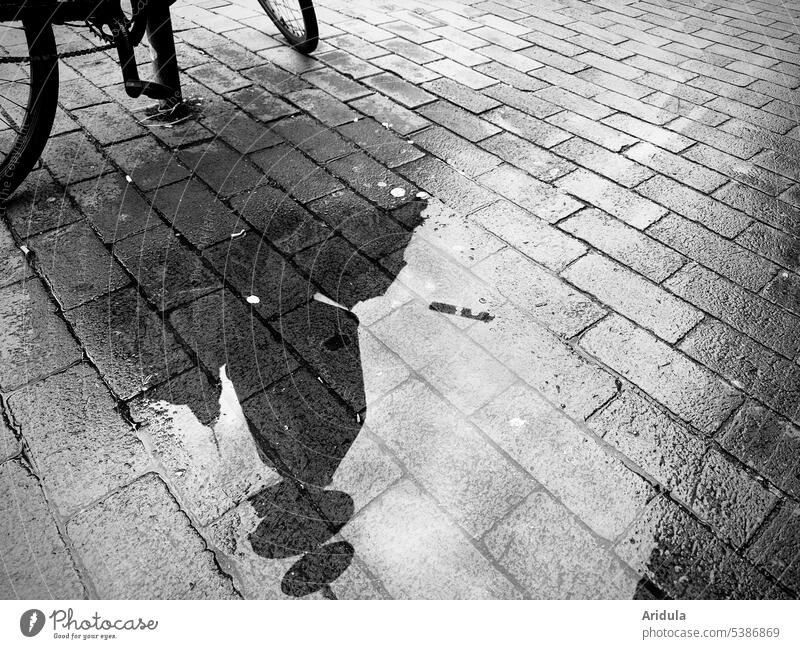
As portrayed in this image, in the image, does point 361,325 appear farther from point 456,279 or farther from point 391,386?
point 456,279

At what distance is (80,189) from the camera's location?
3109 millimetres

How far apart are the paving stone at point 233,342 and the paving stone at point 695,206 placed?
96.6 inches

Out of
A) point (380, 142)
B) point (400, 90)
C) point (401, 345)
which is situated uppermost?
point (400, 90)

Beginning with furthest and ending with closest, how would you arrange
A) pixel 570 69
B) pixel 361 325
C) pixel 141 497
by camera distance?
pixel 570 69
pixel 361 325
pixel 141 497

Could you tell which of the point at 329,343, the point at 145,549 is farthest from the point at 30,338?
the point at 329,343

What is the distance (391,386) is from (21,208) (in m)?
2.37

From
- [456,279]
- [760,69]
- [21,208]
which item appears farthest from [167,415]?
[760,69]

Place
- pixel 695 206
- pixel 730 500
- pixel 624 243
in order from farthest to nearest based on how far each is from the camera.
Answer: pixel 695 206, pixel 624 243, pixel 730 500

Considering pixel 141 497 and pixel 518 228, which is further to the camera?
pixel 518 228

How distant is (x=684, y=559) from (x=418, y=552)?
0.89m

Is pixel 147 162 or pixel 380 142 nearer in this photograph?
pixel 147 162

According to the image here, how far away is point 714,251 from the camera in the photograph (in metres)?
2.93

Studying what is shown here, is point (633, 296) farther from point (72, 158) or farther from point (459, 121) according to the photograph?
point (72, 158)

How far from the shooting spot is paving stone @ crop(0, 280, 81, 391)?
2217mm
